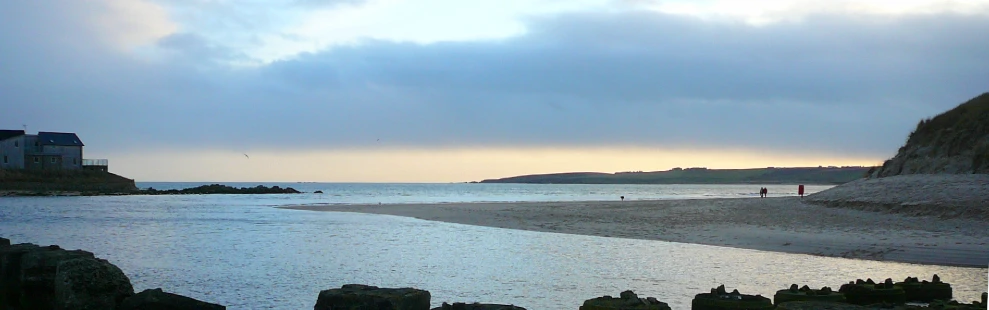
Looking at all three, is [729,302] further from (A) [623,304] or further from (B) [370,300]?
(B) [370,300]

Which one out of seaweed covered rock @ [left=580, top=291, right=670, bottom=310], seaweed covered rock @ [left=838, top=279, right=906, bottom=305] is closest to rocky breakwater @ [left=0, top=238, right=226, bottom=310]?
seaweed covered rock @ [left=580, top=291, right=670, bottom=310]

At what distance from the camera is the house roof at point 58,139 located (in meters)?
98.6

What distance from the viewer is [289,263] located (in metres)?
20.5

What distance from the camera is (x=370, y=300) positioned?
7.14 m

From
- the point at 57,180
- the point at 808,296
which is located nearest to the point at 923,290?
the point at 808,296

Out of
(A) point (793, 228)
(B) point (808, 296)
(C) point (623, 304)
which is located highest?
(C) point (623, 304)

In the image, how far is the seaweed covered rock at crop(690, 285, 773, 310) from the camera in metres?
7.57

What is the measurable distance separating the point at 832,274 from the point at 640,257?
193 inches

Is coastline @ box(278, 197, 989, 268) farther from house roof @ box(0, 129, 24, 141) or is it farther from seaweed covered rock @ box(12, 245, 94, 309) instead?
house roof @ box(0, 129, 24, 141)

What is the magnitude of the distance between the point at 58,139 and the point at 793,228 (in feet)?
313

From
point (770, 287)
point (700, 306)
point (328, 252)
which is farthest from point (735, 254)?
point (700, 306)

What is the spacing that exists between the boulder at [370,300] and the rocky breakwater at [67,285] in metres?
1.82

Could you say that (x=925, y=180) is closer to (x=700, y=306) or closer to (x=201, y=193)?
(x=700, y=306)

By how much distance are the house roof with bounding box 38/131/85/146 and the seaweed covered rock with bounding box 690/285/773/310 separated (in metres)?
105
